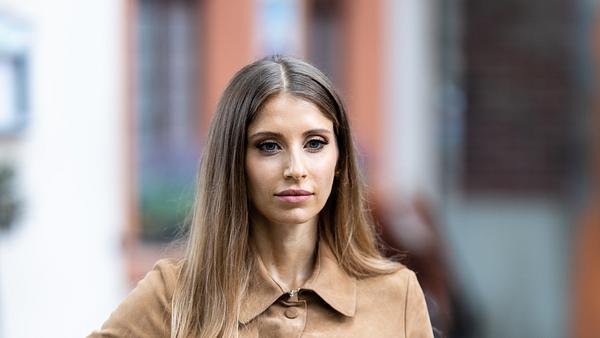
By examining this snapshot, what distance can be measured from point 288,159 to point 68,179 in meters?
2.10

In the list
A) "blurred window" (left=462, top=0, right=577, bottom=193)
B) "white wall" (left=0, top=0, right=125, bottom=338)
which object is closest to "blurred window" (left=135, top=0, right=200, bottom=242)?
"white wall" (left=0, top=0, right=125, bottom=338)

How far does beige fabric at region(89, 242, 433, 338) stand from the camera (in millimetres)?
2297

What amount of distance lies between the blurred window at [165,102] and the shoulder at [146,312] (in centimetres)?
293

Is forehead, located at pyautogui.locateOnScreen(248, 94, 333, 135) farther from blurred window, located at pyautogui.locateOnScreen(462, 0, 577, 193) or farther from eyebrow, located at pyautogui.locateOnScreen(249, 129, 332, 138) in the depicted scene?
blurred window, located at pyautogui.locateOnScreen(462, 0, 577, 193)

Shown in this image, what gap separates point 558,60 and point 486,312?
160 centimetres

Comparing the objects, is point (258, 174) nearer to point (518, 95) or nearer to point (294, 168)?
point (294, 168)

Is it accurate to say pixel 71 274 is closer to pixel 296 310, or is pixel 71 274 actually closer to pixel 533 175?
pixel 296 310

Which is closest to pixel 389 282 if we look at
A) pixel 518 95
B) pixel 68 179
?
pixel 68 179

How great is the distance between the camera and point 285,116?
7.28ft

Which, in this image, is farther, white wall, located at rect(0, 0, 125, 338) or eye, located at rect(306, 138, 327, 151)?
white wall, located at rect(0, 0, 125, 338)

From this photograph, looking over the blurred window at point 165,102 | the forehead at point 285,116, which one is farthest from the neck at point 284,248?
the blurred window at point 165,102

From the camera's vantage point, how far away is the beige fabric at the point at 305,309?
230 cm

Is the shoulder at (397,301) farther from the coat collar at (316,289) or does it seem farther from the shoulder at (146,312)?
the shoulder at (146,312)

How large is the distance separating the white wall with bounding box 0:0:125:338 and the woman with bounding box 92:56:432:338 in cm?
119
